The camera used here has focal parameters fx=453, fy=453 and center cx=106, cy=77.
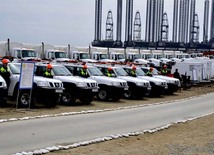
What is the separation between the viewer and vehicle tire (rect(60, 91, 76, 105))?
68.7 ft

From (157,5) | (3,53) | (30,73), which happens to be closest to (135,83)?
(30,73)

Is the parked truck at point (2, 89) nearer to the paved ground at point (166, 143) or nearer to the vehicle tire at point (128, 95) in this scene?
the paved ground at point (166, 143)

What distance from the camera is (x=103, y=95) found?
80.7 feet

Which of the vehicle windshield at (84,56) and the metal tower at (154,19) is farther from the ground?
the metal tower at (154,19)

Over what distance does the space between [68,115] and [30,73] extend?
223 centimetres

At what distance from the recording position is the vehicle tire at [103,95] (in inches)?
963

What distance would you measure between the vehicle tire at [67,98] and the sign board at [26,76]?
12.3ft

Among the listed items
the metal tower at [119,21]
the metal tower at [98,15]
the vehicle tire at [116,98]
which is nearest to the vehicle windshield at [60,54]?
the vehicle tire at [116,98]

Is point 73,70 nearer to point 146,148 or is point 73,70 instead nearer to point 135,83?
point 135,83

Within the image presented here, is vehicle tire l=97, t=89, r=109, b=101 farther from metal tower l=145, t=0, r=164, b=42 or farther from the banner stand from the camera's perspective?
metal tower l=145, t=0, r=164, b=42

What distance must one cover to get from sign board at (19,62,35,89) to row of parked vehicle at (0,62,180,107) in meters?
0.57

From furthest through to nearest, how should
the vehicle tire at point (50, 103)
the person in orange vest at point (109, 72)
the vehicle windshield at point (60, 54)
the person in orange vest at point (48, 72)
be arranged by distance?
the vehicle windshield at point (60, 54)
the person in orange vest at point (109, 72)
the person in orange vest at point (48, 72)
the vehicle tire at point (50, 103)

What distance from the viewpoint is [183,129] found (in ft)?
48.3

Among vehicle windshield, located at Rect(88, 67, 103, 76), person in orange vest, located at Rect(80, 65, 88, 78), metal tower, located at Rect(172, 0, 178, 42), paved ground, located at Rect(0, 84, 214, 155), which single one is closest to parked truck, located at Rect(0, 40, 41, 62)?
vehicle windshield, located at Rect(88, 67, 103, 76)
